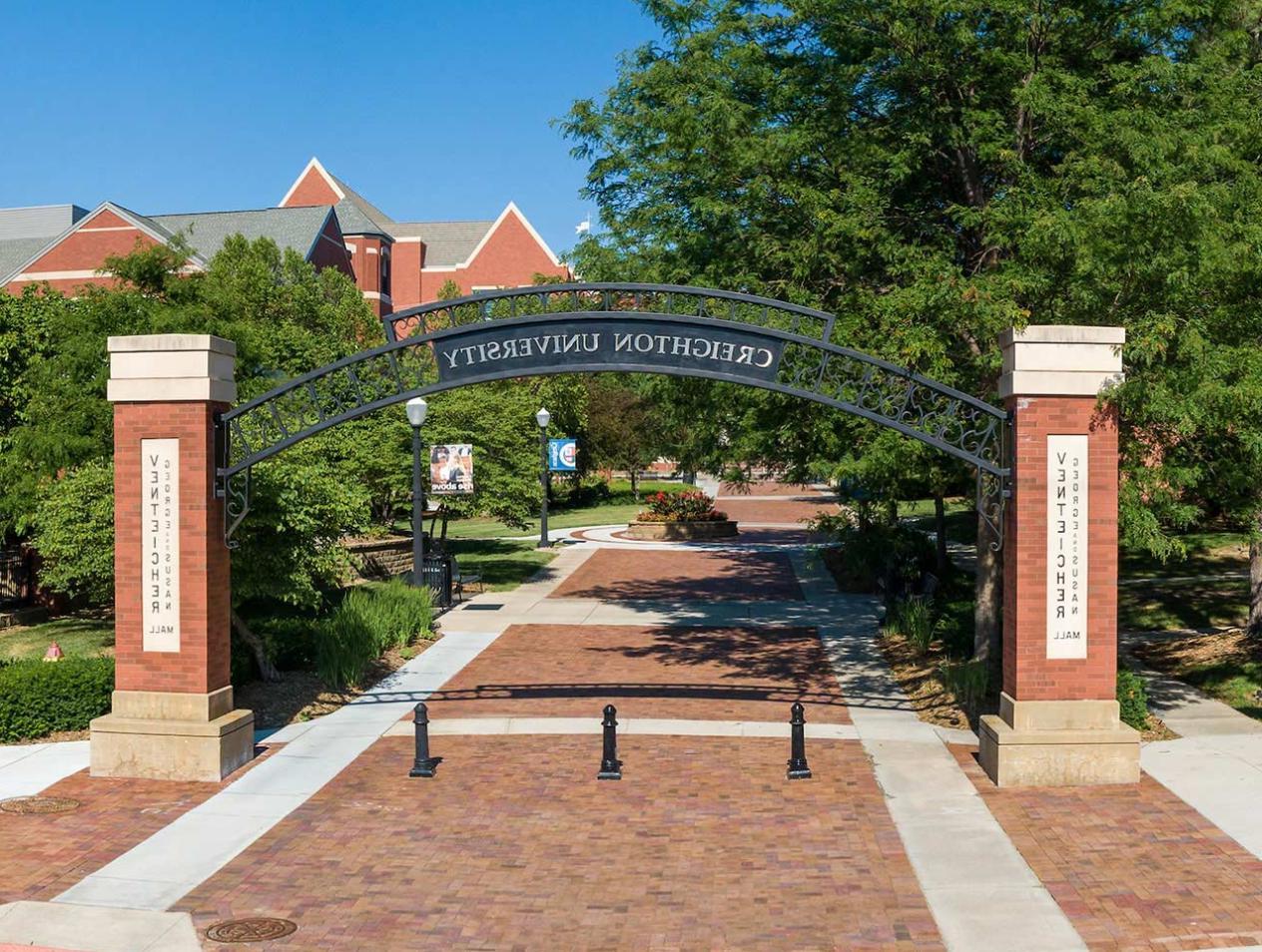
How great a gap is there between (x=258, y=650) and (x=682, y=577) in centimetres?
1633

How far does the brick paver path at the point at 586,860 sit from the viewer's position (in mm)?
8500

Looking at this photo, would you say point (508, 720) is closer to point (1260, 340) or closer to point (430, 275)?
point (1260, 340)

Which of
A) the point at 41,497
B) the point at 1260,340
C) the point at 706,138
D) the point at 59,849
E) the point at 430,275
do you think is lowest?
the point at 59,849

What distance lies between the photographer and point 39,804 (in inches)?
447

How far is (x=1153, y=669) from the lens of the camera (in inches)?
695

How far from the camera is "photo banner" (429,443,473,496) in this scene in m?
27.0

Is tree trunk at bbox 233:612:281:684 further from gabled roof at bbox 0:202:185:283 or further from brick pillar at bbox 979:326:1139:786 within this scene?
gabled roof at bbox 0:202:185:283

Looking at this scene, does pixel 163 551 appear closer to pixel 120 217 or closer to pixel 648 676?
pixel 648 676

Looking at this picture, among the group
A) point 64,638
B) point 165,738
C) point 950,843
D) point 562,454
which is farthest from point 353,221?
point 950,843

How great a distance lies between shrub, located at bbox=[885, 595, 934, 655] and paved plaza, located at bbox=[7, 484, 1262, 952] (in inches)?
93.1

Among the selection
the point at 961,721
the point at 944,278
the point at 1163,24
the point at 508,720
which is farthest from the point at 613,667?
the point at 1163,24

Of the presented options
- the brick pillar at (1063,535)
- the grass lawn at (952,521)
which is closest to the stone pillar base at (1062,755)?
the brick pillar at (1063,535)

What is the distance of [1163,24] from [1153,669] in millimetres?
8644

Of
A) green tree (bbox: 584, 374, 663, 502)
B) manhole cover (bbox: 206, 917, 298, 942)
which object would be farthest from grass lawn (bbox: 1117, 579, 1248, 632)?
green tree (bbox: 584, 374, 663, 502)
